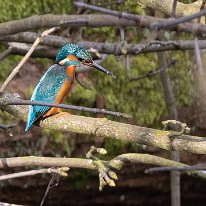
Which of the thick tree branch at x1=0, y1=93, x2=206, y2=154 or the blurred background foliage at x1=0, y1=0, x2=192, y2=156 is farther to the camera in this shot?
the blurred background foliage at x1=0, y1=0, x2=192, y2=156

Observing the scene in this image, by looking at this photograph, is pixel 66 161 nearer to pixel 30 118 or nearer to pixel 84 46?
pixel 30 118

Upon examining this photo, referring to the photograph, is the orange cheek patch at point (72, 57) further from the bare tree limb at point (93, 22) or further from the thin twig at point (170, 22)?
the thin twig at point (170, 22)

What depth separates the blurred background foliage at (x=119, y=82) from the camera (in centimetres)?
345

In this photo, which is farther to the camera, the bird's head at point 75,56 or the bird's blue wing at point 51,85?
the bird's blue wing at point 51,85

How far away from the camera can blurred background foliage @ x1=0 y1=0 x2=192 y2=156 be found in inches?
136

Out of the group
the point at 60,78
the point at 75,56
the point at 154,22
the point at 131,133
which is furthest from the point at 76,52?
the point at 154,22

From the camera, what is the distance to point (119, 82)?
3.58 m

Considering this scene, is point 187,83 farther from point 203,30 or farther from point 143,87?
point 203,30

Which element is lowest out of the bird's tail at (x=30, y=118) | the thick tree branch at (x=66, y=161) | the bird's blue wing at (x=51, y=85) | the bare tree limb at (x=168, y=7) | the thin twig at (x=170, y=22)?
the thin twig at (x=170, y=22)

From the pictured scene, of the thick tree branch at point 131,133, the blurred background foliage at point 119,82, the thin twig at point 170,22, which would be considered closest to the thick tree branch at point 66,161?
the thick tree branch at point 131,133

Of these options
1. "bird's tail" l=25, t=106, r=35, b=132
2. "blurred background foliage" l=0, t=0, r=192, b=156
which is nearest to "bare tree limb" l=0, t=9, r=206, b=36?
"bird's tail" l=25, t=106, r=35, b=132

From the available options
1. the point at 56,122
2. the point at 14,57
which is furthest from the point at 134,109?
the point at 56,122

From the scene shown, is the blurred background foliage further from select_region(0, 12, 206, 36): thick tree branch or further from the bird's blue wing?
select_region(0, 12, 206, 36): thick tree branch

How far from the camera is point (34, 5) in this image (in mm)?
3545
